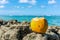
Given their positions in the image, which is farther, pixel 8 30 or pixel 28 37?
Result: pixel 8 30

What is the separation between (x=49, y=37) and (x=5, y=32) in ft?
4.09

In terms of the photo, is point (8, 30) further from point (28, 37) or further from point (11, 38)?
point (28, 37)

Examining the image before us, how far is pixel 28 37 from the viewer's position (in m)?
5.68

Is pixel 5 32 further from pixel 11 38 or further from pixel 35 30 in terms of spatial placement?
pixel 35 30

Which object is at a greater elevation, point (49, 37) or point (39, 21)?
point (39, 21)

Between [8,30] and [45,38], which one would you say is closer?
[45,38]

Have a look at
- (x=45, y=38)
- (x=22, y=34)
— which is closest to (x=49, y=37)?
(x=45, y=38)

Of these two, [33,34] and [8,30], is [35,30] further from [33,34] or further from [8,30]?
[8,30]

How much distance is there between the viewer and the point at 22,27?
601 cm

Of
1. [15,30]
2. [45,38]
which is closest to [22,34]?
[15,30]

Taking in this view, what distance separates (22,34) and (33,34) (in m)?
0.33

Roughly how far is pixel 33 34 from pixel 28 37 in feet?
0.51

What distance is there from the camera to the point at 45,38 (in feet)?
18.5

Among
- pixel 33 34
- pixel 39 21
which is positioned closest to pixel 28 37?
pixel 33 34
